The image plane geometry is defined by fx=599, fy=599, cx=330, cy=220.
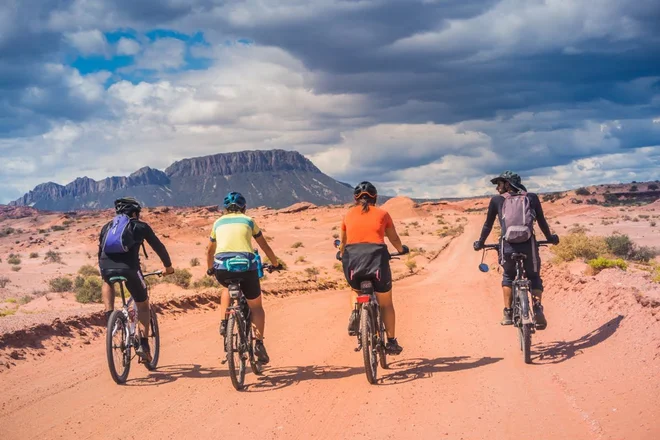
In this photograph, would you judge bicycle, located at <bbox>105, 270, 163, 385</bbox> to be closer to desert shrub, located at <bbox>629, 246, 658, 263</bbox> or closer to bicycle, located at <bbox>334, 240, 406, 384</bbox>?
bicycle, located at <bbox>334, 240, 406, 384</bbox>

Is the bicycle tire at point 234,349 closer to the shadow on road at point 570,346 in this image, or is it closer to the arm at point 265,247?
the arm at point 265,247

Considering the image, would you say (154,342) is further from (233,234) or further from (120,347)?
(233,234)

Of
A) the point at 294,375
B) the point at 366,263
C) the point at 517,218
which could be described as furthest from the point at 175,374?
the point at 517,218

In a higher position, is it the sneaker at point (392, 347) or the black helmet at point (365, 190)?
the black helmet at point (365, 190)

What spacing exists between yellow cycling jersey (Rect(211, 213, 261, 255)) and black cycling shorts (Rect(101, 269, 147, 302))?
4.06ft

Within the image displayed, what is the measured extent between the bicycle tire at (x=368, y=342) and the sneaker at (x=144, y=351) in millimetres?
3002

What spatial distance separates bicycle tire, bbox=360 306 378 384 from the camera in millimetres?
7113

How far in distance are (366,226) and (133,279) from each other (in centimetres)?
311

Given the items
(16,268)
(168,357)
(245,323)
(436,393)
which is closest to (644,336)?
(436,393)

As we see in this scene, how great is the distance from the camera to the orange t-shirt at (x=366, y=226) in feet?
23.8

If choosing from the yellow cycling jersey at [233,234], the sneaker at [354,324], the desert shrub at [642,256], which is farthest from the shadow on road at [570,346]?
the desert shrub at [642,256]

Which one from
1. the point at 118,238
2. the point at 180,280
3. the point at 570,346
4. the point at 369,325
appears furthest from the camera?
the point at 180,280

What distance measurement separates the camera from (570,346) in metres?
8.82

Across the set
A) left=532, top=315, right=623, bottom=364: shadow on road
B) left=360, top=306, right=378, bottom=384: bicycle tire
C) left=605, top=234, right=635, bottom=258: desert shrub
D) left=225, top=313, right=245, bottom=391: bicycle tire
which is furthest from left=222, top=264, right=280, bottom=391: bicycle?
left=605, top=234, right=635, bottom=258: desert shrub
